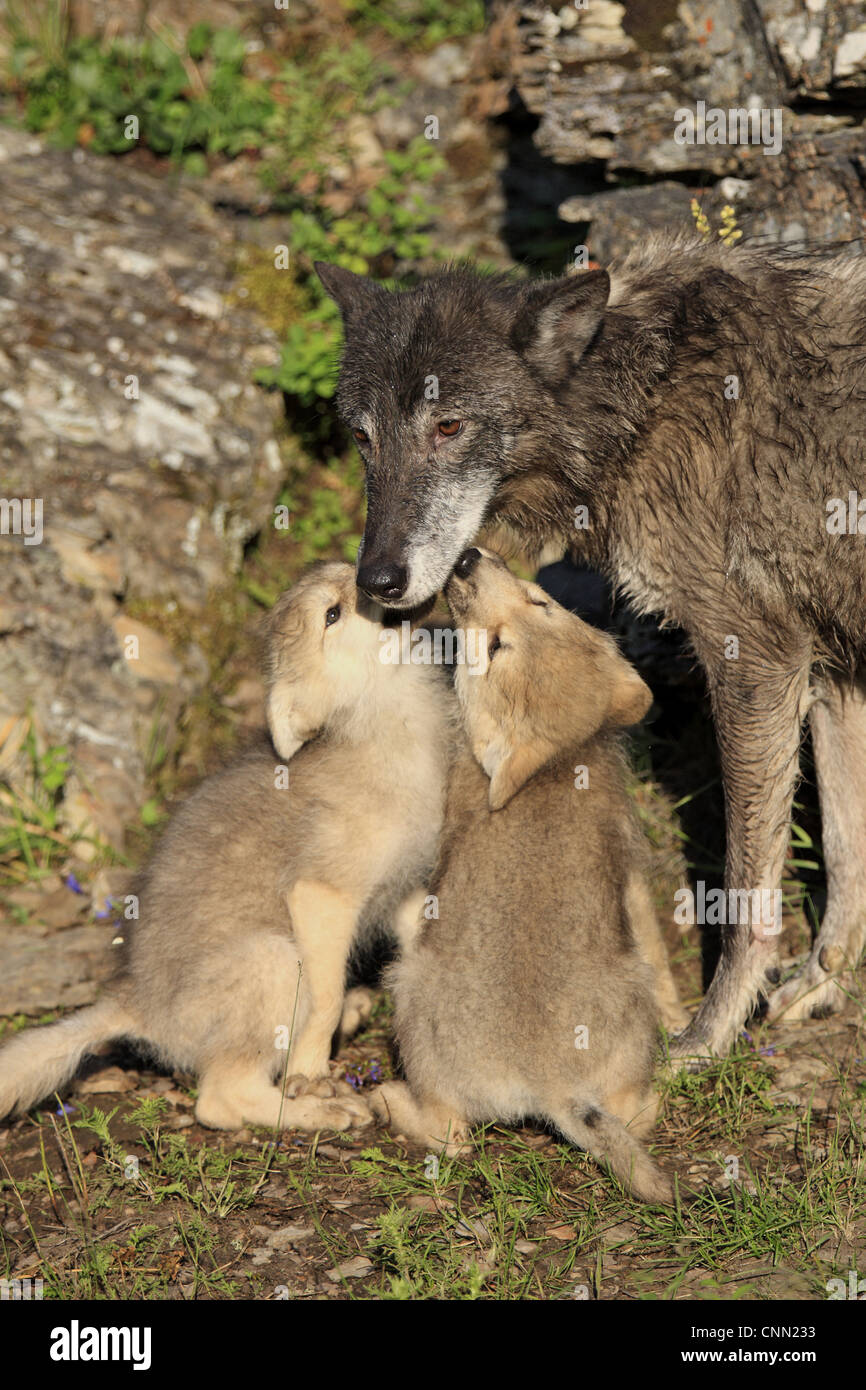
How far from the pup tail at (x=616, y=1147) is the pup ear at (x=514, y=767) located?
3.02 feet

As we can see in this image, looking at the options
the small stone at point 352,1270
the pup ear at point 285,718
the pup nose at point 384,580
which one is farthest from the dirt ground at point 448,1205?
the pup nose at point 384,580

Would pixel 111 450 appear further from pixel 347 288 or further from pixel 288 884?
pixel 288 884

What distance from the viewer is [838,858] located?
464cm

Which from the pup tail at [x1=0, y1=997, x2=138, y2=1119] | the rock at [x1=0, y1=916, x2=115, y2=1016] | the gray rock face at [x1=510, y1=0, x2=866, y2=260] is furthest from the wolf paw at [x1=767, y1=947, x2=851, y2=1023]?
the gray rock face at [x1=510, y1=0, x2=866, y2=260]

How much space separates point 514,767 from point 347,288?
6.55ft

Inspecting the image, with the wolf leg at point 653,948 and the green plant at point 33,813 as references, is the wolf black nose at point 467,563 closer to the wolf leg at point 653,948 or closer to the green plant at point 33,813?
the wolf leg at point 653,948

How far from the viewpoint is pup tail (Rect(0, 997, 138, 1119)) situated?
391cm

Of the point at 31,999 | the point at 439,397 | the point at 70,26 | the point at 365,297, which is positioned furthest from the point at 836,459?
the point at 70,26

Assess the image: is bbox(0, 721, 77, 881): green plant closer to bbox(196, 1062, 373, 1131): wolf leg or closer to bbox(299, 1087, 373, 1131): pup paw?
bbox(196, 1062, 373, 1131): wolf leg

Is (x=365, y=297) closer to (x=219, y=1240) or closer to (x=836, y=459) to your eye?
(x=836, y=459)

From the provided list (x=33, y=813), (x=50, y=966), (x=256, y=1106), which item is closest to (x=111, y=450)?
(x=33, y=813)

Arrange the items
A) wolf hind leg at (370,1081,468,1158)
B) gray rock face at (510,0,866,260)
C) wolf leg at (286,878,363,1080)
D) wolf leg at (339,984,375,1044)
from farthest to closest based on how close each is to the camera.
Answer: gray rock face at (510,0,866,260) < wolf leg at (339,984,375,1044) < wolf leg at (286,878,363,1080) < wolf hind leg at (370,1081,468,1158)

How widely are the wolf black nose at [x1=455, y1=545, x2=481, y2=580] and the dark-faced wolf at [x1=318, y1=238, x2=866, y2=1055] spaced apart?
0.05 m

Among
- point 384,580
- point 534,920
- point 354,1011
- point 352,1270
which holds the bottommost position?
point 352,1270
